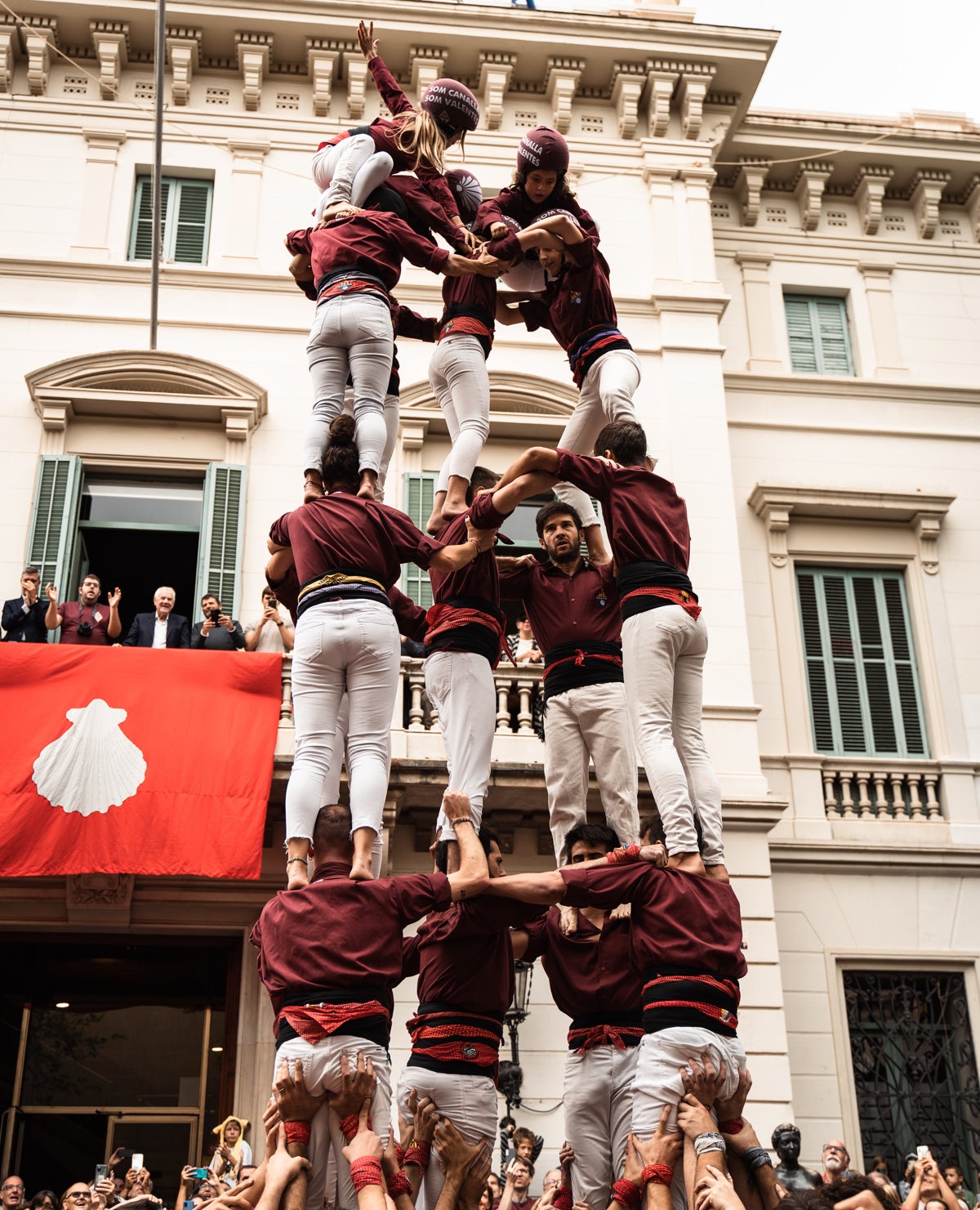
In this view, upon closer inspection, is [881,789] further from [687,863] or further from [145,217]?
[145,217]

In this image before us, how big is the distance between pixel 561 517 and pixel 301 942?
11.0 feet

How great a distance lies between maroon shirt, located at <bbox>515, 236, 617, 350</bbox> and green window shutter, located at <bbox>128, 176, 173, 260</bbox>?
373 inches

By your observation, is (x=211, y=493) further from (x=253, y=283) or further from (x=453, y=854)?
(x=453, y=854)

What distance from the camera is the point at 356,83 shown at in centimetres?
1814

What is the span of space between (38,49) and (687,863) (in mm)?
15159

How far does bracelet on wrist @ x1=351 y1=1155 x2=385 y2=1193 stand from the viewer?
18.4 ft

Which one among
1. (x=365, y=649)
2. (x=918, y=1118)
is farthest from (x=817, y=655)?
(x=365, y=649)

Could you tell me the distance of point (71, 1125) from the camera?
47.0 feet

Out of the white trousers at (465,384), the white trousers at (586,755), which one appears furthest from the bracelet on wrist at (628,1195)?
the white trousers at (465,384)

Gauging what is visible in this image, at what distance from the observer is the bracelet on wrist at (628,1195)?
599 centimetres

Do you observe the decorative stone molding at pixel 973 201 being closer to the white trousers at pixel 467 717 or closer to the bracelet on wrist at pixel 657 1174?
the white trousers at pixel 467 717

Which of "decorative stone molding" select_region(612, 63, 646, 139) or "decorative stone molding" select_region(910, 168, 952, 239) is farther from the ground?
"decorative stone molding" select_region(612, 63, 646, 139)

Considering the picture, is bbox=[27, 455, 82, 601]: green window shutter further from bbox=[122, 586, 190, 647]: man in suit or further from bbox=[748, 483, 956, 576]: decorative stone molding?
bbox=[748, 483, 956, 576]: decorative stone molding

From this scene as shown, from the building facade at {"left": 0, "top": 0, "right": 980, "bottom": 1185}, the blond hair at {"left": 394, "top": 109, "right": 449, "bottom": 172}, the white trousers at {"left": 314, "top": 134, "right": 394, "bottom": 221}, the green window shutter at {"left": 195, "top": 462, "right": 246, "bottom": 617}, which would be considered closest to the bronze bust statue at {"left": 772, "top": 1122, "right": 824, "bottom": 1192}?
the building facade at {"left": 0, "top": 0, "right": 980, "bottom": 1185}
